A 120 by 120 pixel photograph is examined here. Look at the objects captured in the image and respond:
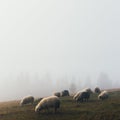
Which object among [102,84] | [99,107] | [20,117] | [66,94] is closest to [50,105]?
[20,117]

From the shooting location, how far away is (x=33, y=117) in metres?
33.3

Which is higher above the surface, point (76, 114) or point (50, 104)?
point (50, 104)

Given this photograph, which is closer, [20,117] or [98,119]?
[98,119]

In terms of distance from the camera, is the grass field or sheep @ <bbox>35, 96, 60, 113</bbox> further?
sheep @ <bbox>35, 96, 60, 113</bbox>

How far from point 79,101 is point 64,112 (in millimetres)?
8214

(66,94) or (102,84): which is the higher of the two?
(66,94)

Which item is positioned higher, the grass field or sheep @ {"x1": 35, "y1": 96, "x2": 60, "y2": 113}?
sheep @ {"x1": 35, "y1": 96, "x2": 60, "y2": 113}

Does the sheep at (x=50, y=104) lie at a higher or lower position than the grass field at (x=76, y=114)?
higher

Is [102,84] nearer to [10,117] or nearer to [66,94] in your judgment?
[66,94]

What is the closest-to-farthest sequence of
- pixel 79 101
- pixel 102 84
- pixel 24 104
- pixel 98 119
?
pixel 98 119 → pixel 79 101 → pixel 24 104 → pixel 102 84

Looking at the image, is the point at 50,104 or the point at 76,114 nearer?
the point at 76,114

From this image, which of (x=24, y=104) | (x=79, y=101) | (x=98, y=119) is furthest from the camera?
(x=24, y=104)

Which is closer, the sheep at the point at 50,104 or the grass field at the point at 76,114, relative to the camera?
the grass field at the point at 76,114

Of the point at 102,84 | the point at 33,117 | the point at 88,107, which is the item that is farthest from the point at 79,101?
the point at 102,84
